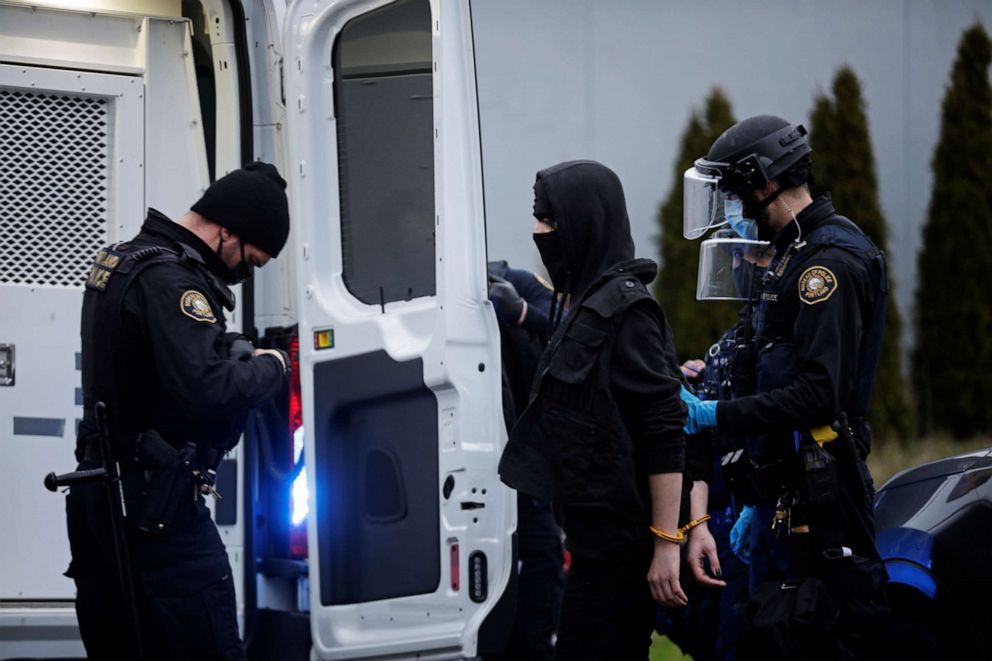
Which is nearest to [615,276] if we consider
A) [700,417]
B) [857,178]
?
[700,417]

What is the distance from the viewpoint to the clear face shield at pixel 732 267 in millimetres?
3920

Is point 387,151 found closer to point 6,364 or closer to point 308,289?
point 308,289

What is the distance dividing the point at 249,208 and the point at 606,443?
3.92ft

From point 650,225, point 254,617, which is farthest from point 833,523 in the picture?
point 650,225

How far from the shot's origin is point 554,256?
A: 343 centimetres

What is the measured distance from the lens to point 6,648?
13.8ft

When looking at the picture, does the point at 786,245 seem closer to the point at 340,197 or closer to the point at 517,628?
the point at 340,197

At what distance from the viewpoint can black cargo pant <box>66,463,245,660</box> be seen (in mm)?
3590

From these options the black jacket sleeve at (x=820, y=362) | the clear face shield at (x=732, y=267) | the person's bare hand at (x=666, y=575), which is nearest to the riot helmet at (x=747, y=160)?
the clear face shield at (x=732, y=267)

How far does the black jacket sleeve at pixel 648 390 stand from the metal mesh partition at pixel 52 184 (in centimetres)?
196

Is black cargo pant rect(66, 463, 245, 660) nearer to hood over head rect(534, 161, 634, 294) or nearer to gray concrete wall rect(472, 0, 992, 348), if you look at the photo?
hood over head rect(534, 161, 634, 294)

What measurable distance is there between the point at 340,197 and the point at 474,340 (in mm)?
642

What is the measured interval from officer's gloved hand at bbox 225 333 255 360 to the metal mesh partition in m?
0.85

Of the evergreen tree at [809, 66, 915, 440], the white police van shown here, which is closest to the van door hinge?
the white police van
